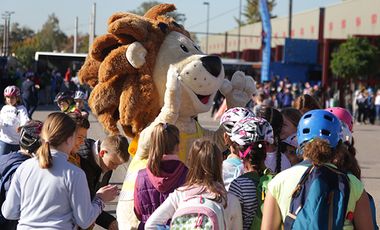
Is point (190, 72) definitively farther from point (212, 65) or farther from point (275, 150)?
point (275, 150)

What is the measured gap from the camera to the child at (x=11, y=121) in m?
10.3

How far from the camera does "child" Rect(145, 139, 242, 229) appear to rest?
415cm

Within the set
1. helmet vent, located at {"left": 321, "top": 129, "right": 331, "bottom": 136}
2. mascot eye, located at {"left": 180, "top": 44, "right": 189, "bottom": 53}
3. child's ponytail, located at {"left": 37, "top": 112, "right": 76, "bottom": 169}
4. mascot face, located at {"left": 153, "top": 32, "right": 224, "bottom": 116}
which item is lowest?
child's ponytail, located at {"left": 37, "top": 112, "right": 76, "bottom": 169}

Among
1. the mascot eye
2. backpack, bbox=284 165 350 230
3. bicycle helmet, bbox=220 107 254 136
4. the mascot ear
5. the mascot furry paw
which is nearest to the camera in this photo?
backpack, bbox=284 165 350 230

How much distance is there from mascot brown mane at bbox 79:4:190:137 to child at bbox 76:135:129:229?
0.62 metres

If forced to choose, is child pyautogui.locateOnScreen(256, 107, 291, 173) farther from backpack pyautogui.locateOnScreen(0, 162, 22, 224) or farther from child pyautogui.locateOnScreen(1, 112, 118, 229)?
backpack pyautogui.locateOnScreen(0, 162, 22, 224)

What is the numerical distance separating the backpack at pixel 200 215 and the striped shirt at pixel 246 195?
21 centimetres

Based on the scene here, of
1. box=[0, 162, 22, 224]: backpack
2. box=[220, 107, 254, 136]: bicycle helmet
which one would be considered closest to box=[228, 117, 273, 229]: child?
box=[220, 107, 254, 136]: bicycle helmet

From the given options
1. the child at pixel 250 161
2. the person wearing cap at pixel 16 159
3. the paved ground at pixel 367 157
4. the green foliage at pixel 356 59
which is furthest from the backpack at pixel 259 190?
the green foliage at pixel 356 59

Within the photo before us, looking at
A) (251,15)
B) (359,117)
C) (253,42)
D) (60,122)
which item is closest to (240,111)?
(60,122)

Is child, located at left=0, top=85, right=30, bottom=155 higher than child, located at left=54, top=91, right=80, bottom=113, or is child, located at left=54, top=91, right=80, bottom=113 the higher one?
child, located at left=54, top=91, right=80, bottom=113

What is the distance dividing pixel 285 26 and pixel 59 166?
5876cm

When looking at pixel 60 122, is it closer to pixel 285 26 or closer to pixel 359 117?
pixel 359 117

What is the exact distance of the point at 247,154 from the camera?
4562 millimetres
